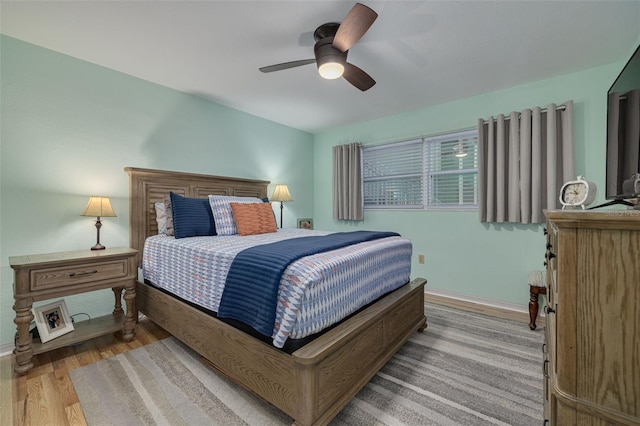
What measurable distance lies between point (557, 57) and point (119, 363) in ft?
14.2

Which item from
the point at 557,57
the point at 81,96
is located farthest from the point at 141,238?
the point at 557,57

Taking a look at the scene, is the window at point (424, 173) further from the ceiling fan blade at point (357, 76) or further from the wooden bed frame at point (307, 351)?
the ceiling fan blade at point (357, 76)

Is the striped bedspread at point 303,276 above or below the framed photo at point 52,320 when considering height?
above

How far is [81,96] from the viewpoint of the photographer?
2432mm

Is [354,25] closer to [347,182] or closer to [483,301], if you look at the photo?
[347,182]

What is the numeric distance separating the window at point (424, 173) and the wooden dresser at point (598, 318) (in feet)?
9.15

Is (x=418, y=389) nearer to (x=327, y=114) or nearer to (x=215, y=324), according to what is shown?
(x=215, y=324)

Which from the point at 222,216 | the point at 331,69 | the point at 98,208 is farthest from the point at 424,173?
the point at 98,208

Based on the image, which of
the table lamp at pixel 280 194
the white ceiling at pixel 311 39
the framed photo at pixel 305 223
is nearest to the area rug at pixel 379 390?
the table lamp at pixel 280 194

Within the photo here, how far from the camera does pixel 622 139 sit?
1341mm

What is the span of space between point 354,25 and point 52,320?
3.10 meters

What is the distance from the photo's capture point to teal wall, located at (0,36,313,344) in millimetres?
2129

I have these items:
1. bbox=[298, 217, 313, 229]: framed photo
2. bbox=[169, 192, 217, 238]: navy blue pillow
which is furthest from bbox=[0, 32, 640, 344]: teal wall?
bbox=[298, 217, 313, 229]: framed photo

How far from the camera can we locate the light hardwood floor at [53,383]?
1461 mm
